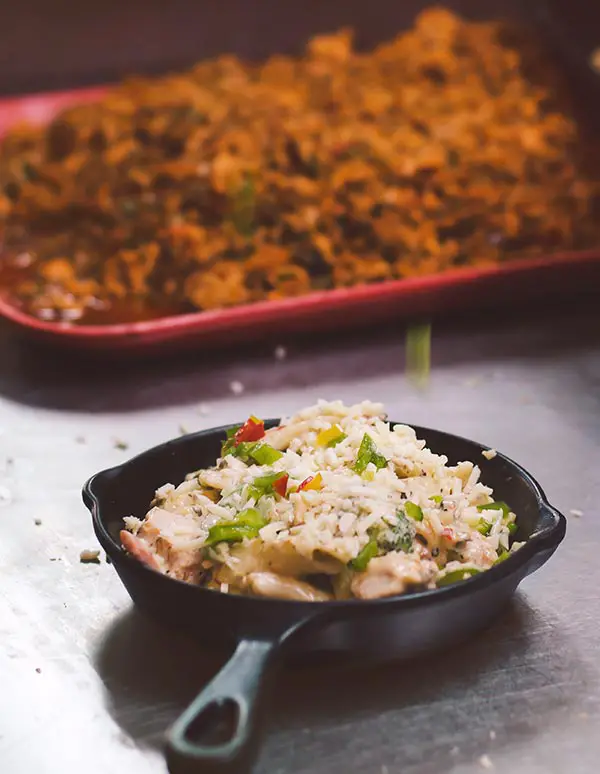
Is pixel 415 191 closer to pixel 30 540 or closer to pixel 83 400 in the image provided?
pixel 83 400

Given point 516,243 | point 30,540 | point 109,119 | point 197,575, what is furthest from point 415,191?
point 197,575

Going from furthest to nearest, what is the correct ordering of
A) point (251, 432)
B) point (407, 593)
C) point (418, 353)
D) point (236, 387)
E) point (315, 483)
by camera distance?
point (418, 353) → point (236, 387) → point (251, 432) → point (315, 483) → point (407, 593)

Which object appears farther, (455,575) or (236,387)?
(236,387)

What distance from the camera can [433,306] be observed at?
1945mm

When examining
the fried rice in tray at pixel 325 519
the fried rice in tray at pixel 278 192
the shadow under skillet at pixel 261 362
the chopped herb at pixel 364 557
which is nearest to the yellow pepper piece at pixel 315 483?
the fried rice in tray at pixel 325 519

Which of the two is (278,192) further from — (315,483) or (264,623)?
(264,623)

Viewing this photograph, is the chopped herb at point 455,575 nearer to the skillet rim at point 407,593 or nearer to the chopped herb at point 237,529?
the skillet rim at point 407,593

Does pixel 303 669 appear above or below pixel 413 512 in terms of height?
below

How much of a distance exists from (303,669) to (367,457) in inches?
8.5

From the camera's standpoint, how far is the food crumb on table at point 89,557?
1281 mm

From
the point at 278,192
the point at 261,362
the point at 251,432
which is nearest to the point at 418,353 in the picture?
the point at 261,362

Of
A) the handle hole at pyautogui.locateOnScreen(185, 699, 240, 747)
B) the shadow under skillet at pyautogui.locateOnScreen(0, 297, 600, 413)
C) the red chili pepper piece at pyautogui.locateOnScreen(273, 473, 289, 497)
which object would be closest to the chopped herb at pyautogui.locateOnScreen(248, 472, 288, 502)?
the red chili pepper piece at pyautogui.locateOnScreen(273, 473, 289, 497)

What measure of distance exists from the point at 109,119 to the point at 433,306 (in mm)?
913

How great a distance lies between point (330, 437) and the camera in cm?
117
